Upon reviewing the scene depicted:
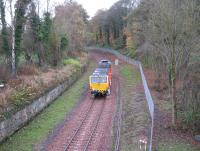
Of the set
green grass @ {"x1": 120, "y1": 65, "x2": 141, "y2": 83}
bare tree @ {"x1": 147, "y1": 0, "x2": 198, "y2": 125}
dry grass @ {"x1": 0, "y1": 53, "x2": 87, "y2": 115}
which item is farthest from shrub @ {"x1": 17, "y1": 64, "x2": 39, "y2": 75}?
bare tree @ {"x1": 147, "y1": 0, "x2": 198, "y2": 125}

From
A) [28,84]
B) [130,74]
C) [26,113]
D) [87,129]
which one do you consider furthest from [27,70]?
[130,74]

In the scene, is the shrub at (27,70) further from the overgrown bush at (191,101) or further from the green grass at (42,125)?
the overgrown bush at (191,101)

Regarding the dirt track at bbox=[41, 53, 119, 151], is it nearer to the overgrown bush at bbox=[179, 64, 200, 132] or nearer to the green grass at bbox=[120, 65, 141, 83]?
the overgrown bush at bbox=[179, 64, 200, 132]

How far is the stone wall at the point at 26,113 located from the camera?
2280cm

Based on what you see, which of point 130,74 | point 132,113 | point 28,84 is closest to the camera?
point 132,113

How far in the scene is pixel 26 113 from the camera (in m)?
26.5

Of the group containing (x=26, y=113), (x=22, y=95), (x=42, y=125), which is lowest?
(x=42, y=125)

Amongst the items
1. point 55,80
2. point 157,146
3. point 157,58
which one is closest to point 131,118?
point 157,146

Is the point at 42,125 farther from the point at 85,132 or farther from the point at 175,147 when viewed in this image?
the point at 175,147

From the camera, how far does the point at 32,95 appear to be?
1126 inches

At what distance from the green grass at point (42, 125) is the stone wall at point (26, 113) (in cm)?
39

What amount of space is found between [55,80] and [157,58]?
46.2 feet

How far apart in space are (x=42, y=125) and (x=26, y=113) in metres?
1.58

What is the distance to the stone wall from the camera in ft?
74.8
